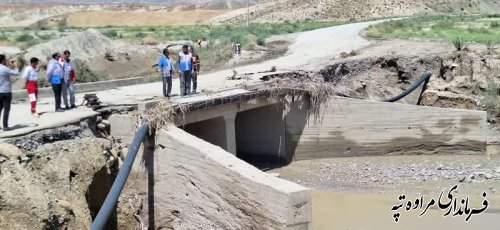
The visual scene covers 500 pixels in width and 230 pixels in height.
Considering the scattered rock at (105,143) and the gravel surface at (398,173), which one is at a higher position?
the scattered rock at (105,143)

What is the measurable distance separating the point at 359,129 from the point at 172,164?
29.3 feet

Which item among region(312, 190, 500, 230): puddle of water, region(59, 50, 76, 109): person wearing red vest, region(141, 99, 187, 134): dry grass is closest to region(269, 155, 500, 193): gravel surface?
region(312, 190, 500, 230): puddle of water

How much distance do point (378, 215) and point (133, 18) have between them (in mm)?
87612

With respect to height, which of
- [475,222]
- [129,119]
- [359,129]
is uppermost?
[129,119]

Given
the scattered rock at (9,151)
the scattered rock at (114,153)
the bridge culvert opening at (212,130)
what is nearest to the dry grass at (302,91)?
the bridge culvert opening at (212,130)

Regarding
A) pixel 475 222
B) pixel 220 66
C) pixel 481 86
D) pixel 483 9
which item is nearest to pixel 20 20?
pixel 483 9

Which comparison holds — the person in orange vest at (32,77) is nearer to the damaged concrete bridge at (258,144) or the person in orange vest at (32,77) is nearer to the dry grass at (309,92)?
the damaged concrete bridge at (258,144)

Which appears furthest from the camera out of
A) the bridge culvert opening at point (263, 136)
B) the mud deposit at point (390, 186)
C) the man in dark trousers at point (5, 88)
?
the bridge culvert opening at point (263, 136)

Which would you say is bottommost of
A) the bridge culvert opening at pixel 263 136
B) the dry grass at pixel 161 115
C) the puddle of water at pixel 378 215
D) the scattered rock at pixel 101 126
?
the puddle of water at pixel 378 215

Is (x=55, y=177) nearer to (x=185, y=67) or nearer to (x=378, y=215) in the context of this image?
(x=185, y=67)

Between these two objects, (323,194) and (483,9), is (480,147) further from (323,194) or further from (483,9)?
(483,9)

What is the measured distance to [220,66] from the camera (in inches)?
1112

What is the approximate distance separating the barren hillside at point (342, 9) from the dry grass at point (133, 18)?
26.0 feet

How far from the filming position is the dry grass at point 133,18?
318 ft
